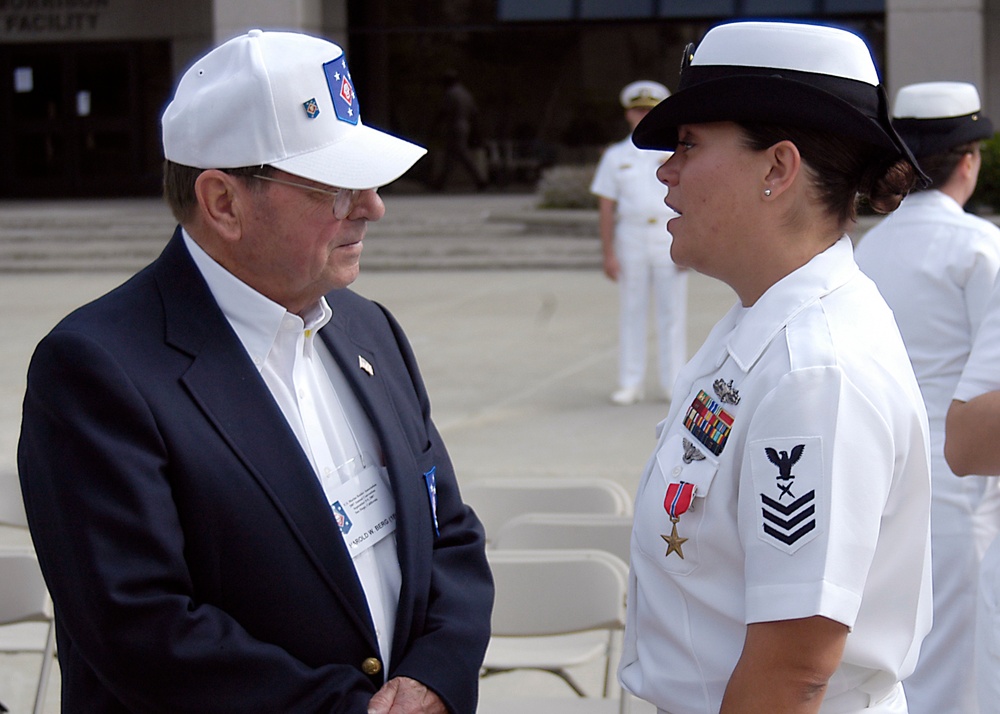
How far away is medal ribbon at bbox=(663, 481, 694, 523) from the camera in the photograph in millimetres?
1892

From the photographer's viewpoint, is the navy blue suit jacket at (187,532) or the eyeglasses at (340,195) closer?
the navy blue suit jacket at (187,532)

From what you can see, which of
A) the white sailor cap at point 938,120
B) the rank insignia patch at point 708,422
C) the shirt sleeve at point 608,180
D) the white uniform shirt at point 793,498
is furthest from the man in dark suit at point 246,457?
the shirt sleeve at point 608,180

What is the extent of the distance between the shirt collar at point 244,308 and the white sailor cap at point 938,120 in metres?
2.16

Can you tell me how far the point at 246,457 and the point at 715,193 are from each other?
0.85m

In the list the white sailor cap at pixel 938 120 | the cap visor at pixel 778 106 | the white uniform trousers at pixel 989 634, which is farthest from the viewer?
the white sailor cap at pixel 938 120

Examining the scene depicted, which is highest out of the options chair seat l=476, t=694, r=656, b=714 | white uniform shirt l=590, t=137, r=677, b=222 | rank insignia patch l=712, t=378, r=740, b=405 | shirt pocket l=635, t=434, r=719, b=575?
rank insignia patch l=712, t=378, r=740, b=405

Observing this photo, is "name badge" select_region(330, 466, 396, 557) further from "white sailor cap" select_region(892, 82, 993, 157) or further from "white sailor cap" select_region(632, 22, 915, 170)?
"white sailor cap" select_region(892, 82, 993, 157)

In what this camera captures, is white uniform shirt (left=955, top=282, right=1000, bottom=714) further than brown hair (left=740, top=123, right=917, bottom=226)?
Yes

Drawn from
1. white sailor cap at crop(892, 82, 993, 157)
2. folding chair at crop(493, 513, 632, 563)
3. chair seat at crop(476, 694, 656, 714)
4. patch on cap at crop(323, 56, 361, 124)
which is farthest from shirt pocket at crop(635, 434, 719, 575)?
white sailor cap at crop(892, 82, 993, 157)

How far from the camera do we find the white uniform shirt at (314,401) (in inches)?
85.5

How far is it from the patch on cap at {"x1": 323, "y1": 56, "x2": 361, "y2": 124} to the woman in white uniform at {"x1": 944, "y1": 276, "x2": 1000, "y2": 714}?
4.42ft

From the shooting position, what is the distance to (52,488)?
6.34 feet

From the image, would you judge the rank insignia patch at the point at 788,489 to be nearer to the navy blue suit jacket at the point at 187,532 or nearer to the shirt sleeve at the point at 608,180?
the navy blue suit jacket at the point at 187,532

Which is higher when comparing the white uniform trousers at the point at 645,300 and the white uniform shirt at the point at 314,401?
the white uniform shirt at the point at 314,401
